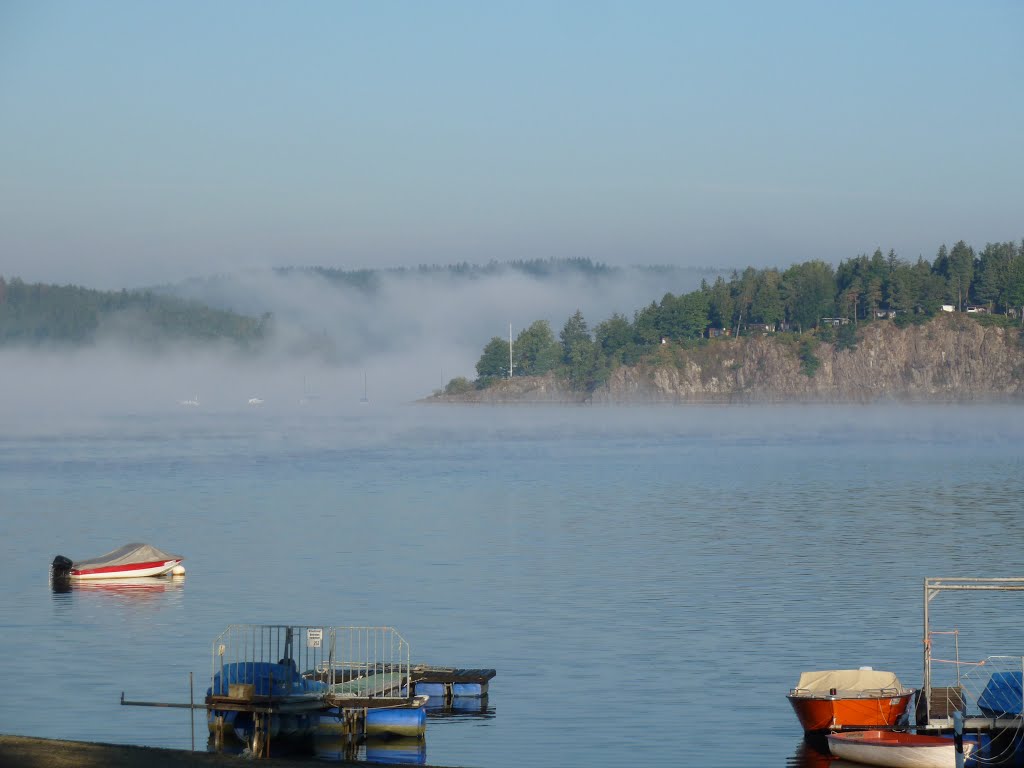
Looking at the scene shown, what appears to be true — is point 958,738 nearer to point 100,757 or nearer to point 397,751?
point 397,751

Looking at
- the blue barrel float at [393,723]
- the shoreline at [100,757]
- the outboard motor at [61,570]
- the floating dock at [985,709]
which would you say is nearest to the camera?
the shoreline at [100,757]

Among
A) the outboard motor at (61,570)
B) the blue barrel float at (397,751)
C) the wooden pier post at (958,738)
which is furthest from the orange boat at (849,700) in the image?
the outboard motor at (61,570)

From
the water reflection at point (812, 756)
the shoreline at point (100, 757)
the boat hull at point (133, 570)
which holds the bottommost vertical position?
the boat hull at point (133, 570)

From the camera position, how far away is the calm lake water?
40.2 metres

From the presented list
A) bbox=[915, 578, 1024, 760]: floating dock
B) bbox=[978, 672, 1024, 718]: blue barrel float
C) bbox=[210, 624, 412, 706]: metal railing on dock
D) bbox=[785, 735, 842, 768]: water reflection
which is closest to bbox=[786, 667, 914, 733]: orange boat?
bbox=[785, 735, 842, 768]: water reflection

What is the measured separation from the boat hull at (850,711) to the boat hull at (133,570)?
141ft

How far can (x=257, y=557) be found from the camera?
8019 centimetres

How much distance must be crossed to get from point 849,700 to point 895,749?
2332 mm

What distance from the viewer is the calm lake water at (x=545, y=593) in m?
40.2

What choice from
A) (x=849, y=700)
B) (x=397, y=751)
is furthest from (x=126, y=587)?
(x=849, y=700)

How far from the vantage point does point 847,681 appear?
3756 centimetres

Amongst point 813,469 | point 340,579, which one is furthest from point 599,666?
point 813,469

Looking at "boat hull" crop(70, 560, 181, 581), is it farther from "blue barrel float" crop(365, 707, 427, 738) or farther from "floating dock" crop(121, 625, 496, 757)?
"blue barrel float" crop(365, 707, 427, 738)

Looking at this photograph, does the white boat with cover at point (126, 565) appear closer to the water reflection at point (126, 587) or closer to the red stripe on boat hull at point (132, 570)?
the red stripe on boat hull at point (132, 570)
